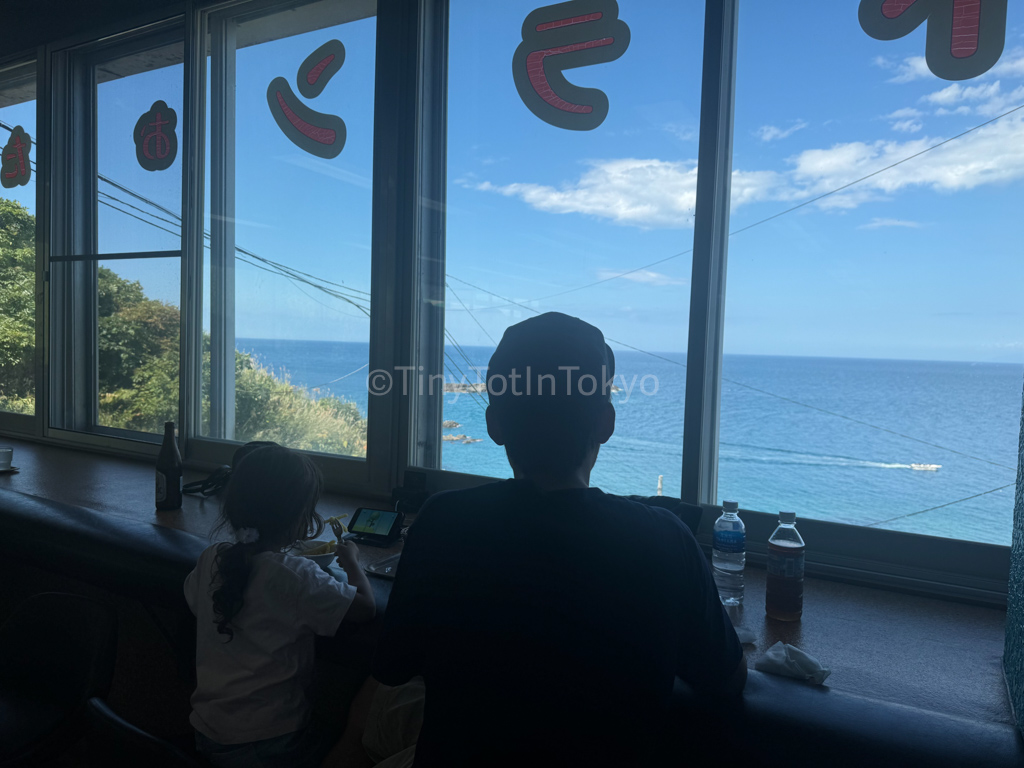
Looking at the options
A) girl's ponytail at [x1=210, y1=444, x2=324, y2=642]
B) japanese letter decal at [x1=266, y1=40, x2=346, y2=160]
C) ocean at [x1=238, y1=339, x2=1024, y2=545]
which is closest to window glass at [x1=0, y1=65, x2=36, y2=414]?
ocean at [x1=238, y1=339, x2=1024, y2=545]

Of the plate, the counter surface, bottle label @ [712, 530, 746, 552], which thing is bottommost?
the counter surface

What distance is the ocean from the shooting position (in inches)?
55.4

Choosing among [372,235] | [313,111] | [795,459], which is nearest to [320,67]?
[313,111]

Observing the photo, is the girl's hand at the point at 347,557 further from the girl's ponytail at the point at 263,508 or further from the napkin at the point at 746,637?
the napkin at the point at 746,637

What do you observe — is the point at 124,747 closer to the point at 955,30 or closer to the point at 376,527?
the point at 376,527

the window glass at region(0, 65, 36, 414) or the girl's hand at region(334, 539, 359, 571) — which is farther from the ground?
the window glass at region(0, 65, 36, 414)

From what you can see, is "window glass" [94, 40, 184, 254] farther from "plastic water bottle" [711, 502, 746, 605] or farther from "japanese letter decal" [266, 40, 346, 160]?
"plastic water bottle" [711, 502, 746, 605]

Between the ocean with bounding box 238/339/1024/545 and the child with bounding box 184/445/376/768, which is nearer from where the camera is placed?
the child with bounding box 184/445/376/768

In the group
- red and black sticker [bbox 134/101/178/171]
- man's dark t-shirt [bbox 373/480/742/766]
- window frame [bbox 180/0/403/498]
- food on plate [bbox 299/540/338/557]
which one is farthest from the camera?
red and black sticker [bbox 134/101/178/171]

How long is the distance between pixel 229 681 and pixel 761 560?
120cm

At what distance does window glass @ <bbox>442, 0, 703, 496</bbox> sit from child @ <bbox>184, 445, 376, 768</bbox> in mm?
781

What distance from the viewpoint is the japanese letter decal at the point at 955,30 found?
135 cm

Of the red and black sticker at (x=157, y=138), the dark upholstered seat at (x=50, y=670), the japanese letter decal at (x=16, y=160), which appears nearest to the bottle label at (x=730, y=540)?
the dark upholstered seat at (x=50, y=670)

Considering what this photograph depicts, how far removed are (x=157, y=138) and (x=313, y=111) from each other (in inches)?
36.5
